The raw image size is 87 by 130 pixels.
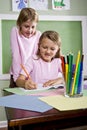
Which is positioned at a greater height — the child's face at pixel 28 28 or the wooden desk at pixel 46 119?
the child's face at pixel 28 28

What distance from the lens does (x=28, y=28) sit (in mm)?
2016

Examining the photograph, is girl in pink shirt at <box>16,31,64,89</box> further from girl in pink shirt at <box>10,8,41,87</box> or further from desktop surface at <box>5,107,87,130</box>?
desktop surface at <box>5,107,87,130</box>

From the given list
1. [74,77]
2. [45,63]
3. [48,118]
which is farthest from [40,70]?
[48,118]

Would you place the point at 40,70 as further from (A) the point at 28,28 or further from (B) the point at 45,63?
(A) the point at 28,28

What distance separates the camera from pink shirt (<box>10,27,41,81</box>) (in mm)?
2059

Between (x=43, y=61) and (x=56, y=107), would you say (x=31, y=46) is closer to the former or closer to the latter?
(x=43, y=61)

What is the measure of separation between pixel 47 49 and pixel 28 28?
48 cm

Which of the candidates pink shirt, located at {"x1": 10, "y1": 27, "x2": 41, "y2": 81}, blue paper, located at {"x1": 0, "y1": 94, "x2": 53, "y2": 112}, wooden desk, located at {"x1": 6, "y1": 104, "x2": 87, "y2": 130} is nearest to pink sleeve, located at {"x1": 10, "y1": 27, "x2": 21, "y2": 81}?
pink shirt, located at {"x1": 10, "y1": 27, "x2": 41, "y2": 81}

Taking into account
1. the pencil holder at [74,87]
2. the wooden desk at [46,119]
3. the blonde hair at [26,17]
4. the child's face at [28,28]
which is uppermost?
the blonde hair at [26,17]

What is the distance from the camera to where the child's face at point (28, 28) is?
2.01 m

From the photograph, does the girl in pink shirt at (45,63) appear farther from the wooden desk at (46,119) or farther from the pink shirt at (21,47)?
the wooden desk at (46,119)

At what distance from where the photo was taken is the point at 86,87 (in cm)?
125

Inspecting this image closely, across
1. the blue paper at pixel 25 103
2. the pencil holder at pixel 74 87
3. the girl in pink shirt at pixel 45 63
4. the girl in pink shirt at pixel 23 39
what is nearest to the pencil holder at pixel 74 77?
the pencil holder at pixel 74 87

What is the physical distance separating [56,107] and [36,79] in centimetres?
81
